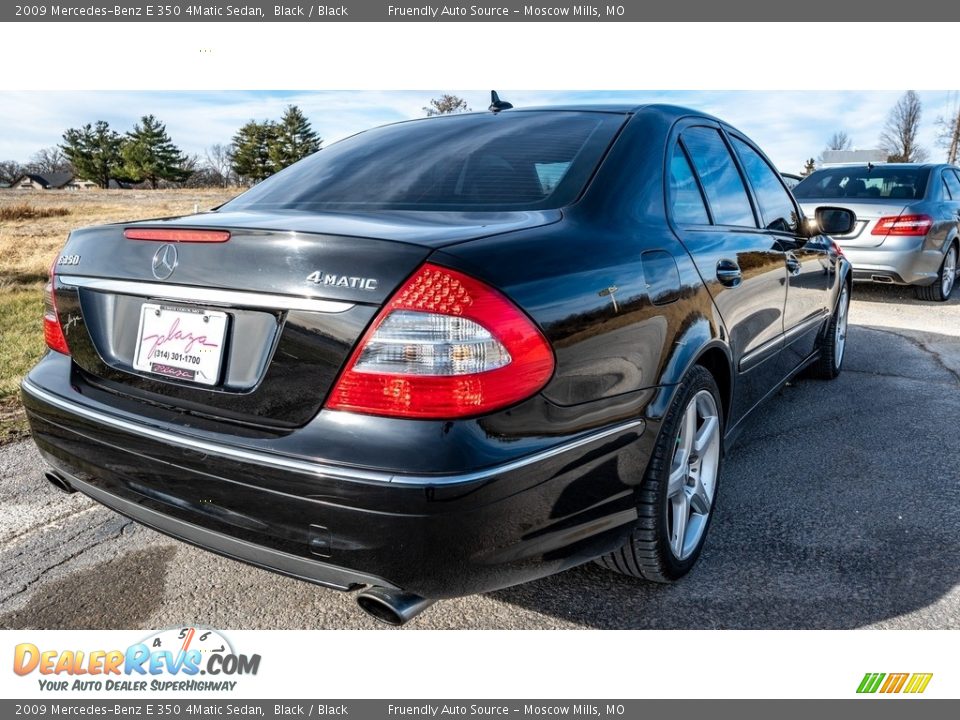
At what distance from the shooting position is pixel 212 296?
175 cm

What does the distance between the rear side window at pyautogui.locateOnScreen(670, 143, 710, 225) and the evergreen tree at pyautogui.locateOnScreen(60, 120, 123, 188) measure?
85.4m

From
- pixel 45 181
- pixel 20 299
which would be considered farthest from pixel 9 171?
pixel 20 299

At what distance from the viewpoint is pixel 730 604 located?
2.30 m

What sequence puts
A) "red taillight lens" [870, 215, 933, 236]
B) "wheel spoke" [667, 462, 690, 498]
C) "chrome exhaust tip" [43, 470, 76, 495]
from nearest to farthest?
"chrome exhaust tip" [43, 470, 76, 495]
"wheel spoke" [667, 462, 690, 498]
"red taillight lens" [870, 215, 933, 236]

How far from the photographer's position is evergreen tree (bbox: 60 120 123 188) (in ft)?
254

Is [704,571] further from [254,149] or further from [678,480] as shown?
[254,149]

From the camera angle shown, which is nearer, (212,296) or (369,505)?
(369,505)

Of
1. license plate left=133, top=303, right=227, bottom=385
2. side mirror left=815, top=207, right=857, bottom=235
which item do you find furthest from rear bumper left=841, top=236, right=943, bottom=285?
license plate left=133, top=303, right=227, bottom=385

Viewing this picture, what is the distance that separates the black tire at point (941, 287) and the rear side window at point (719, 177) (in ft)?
21.0

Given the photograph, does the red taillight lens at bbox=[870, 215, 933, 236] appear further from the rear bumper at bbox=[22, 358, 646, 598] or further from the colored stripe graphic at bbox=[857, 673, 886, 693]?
the rear bumper at bbox=[22, 358, 646, 598]

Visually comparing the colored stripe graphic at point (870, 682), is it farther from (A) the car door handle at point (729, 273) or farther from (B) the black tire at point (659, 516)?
(A) the car door handle at point (729, 273)

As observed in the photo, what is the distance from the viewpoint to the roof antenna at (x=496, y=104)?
9.73 ft

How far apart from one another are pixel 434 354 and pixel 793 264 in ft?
8.41

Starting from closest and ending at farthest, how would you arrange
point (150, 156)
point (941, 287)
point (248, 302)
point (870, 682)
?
point (248, 302)
point (870, 682)
point (941, 287)
point (150, 156)
